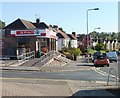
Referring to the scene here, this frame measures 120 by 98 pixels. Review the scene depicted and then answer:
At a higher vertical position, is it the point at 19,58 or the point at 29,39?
the point at 29,39

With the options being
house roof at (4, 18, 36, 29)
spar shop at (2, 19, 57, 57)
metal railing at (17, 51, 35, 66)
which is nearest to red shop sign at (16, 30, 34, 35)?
spar shop at (2, 19, 57, 57)

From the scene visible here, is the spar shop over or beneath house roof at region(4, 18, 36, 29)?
beneath

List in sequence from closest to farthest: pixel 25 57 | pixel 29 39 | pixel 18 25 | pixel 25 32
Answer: pixel 25 57 < pixel 25 32 < pixel 29 39 < pixel 18 25

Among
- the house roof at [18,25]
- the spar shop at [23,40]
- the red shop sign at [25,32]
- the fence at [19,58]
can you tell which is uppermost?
the house roof at [18,25]

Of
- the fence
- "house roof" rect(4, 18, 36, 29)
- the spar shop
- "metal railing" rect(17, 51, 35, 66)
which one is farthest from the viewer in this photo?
"house roof" rect(4, 18, 36, 29)

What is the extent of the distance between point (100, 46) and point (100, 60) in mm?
78936

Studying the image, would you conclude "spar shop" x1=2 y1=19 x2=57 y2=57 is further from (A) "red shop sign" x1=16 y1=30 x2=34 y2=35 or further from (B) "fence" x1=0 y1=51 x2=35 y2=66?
(B) "fence" x1=0 y1=51 x2=35 y2=66

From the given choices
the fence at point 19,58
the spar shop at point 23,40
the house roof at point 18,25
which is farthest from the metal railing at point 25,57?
the house roof at point 18,25

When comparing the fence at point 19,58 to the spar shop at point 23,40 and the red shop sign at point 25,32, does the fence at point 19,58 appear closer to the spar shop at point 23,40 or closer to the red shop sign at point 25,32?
the spar shop at point 23,40

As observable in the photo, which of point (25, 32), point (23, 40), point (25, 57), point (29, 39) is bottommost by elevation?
point (25, 57)

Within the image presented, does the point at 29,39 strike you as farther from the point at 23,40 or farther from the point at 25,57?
the point at 25,57

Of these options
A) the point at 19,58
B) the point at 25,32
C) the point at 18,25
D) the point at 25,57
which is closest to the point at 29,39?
the point at 25,32

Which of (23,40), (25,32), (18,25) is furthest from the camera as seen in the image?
(18,25)

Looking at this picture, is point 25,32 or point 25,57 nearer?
point 25,57
